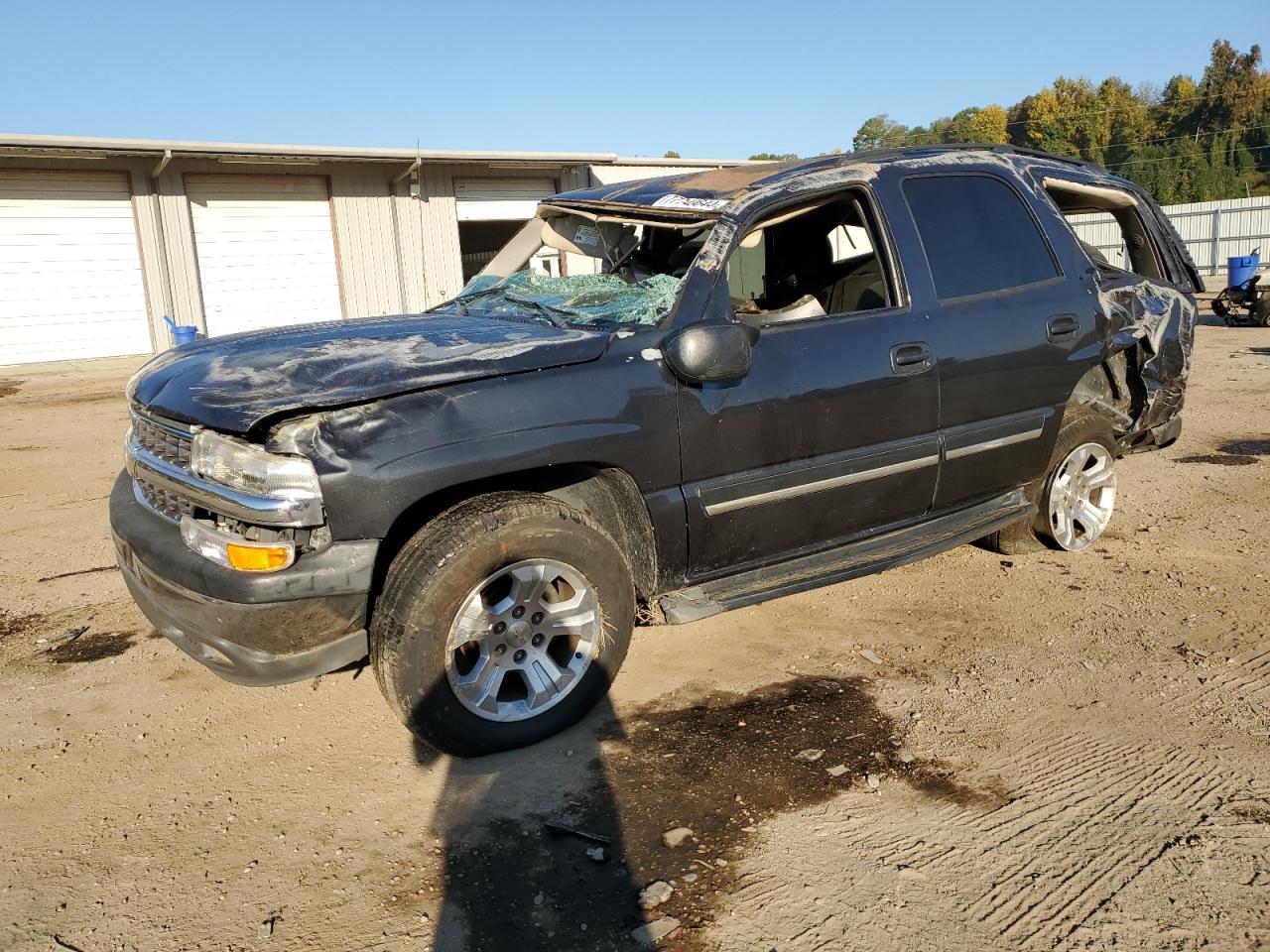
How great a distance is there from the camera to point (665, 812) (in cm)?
288

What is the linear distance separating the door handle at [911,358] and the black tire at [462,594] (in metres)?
1.46

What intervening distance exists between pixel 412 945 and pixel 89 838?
3.90 feet

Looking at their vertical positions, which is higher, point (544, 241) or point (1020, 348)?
point (544, 241)

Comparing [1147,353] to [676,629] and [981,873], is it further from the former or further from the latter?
[981,873]

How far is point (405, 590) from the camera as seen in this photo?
9.69 ft

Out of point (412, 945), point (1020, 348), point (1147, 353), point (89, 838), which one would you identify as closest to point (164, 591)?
point (89, 838)

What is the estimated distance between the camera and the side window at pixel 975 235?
13.7 feet

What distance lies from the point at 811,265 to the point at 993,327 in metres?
1.22

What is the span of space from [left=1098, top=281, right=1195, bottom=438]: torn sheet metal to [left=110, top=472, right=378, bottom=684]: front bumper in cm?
395

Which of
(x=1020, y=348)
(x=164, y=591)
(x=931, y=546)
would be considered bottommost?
(x=931, y=546)

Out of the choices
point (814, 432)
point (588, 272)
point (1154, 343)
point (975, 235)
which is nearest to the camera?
point (814, 432)

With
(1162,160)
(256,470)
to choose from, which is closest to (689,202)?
(256,470)

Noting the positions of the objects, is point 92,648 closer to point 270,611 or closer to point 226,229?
point 270,611

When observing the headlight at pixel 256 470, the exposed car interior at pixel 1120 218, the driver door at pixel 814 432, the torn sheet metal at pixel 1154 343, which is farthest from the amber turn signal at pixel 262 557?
the exposed car interior at pixel 1120 218
